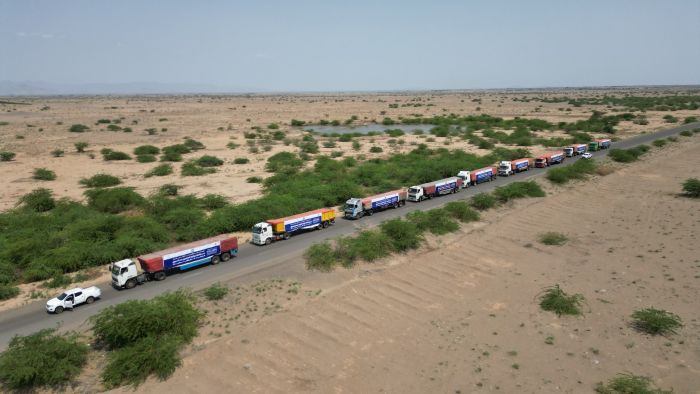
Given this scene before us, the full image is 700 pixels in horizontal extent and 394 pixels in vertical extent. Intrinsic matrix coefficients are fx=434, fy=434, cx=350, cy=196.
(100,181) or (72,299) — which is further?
(100,181)

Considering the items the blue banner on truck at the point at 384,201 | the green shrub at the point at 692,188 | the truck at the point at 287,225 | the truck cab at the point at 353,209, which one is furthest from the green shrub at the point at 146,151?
the green shrub at the point at 692,188

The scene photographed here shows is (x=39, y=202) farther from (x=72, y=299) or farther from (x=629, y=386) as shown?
(x=629, y=386)

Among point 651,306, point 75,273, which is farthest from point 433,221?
point 75,273

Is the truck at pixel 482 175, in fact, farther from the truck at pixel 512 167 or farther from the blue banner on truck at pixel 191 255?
the blue banner on truck at pixel 191 255

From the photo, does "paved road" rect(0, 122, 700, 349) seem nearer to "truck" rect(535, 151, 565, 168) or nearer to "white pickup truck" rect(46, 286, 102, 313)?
"white pickup truck" rect(46, 286, 102, 313)

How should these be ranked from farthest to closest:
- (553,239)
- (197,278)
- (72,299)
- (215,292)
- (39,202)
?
(39,202) → (553,239) → (197,278) → (215,292) → (72,299)

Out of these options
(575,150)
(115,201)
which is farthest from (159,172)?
(575,150)

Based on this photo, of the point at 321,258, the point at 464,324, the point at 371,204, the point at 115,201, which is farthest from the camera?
the point at 115,201

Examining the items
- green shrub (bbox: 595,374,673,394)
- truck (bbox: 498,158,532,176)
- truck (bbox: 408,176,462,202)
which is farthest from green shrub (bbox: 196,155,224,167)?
green shrub (bbox: 595,374,673,394)
